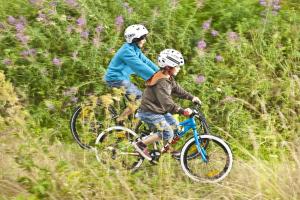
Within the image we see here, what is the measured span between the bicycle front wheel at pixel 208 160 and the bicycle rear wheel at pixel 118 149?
549 mm

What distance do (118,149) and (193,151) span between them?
3.23 ft

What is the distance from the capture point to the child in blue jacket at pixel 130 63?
23.9 feet

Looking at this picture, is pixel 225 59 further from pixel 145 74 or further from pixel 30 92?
pixel 30 92

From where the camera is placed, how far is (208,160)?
6715mm

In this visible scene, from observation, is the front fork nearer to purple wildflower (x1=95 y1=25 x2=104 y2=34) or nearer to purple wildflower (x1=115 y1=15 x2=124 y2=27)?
purple wildflower (x1=95 y1=25 x2=104 y2=34)

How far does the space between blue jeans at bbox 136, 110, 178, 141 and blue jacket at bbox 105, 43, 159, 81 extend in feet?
2.13

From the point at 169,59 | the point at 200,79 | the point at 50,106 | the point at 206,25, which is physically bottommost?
the point at 50,106

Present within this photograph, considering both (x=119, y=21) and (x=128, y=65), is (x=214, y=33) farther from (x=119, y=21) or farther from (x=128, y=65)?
(x=128, y=65)

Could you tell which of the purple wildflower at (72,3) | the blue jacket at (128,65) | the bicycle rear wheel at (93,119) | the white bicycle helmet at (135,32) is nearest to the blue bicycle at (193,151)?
the bicycle rear wheel at (93,119)

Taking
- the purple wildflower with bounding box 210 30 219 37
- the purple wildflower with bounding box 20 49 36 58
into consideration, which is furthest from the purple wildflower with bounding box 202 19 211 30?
the purple wildflower with bounding box 20 49 36 58

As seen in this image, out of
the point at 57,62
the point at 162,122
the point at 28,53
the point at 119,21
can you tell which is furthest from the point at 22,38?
the point at 162,122

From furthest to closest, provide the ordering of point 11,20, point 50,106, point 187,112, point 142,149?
point 11,20 < point 50,106 < point 142,149 < point 187,112

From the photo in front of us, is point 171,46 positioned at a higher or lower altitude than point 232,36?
lower

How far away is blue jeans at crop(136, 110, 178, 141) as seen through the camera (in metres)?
6.69
